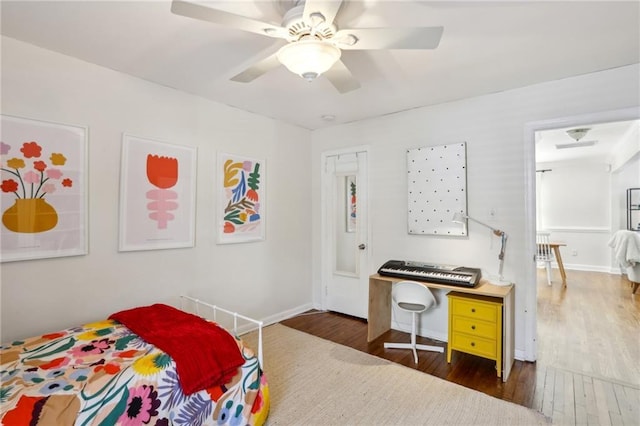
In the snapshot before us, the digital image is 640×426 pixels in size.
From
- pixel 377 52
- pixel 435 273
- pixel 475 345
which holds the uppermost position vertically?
pixel 377 52

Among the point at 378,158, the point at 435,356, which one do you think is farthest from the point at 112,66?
the point at 435,356

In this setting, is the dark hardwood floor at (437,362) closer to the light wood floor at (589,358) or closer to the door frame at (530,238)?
the light wood floor at (589,358)

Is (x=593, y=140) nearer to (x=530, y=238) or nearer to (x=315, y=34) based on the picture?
(x=530, y=238)

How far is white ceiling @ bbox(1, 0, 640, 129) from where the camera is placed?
1.80 m

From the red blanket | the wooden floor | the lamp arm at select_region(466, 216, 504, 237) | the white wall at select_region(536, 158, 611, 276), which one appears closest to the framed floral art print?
the red blanket

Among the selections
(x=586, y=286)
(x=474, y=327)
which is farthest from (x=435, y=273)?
(x=586, y=286)

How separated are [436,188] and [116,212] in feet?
10.1

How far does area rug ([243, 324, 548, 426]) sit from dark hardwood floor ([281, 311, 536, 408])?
112 millimetres

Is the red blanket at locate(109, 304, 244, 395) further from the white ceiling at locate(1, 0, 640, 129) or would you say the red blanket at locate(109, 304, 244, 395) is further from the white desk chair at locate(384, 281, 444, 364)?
the white ceiling at locate(1, 0, 640, 129)

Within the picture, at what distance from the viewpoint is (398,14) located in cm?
184

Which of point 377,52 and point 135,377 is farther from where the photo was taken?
point 377,52

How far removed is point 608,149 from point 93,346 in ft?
27.7

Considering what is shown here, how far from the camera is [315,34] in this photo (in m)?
1.66

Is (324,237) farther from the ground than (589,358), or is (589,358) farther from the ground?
(324,237)
